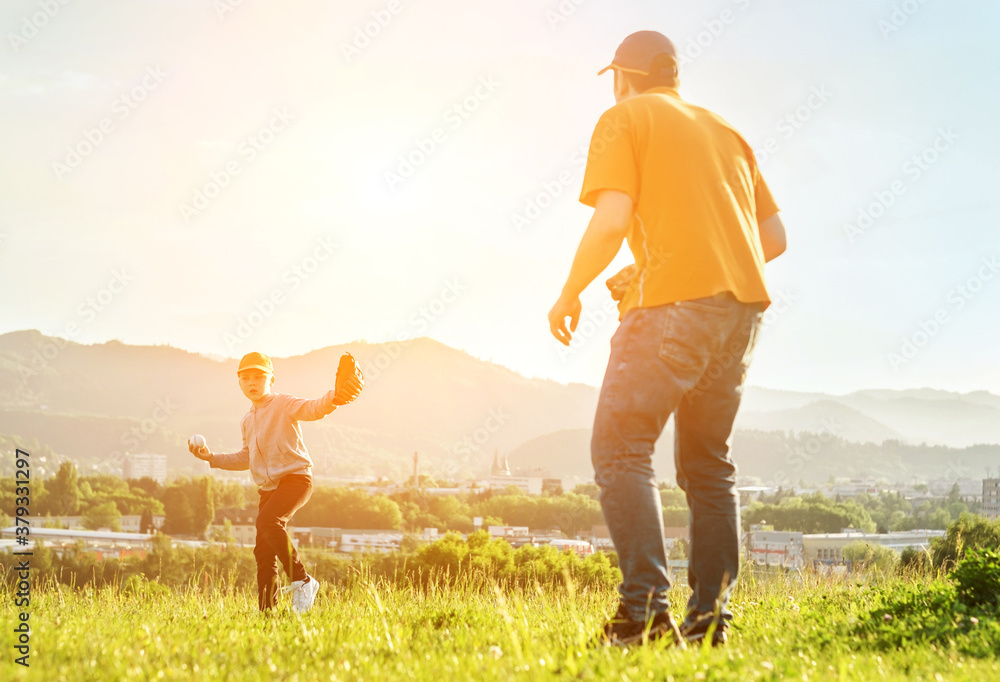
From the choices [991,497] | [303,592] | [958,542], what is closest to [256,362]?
[303,592]

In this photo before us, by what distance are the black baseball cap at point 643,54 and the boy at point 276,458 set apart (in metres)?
2.50

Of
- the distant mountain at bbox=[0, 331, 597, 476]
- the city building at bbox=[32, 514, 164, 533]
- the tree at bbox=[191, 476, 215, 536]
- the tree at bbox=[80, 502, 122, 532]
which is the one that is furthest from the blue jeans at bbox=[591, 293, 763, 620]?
the distant mountain at bbox=[0, 331, 597, 476]

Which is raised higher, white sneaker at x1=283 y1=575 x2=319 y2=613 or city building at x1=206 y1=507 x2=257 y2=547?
white sneaker at x1=283 y1=575 x2=319 y2=613

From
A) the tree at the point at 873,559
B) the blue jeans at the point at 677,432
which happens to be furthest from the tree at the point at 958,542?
the blue jeans at the point at 677,432

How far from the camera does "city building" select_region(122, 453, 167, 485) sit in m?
130

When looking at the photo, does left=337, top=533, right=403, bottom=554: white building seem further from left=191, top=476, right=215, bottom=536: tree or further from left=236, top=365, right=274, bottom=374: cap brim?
left=236, top=365, right=274, bottom=374: cap brim

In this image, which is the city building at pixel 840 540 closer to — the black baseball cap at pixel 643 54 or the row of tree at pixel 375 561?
the row of tree at pixel 375 561

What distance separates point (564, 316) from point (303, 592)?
272 centimetres

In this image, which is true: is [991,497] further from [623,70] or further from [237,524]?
[623,70]

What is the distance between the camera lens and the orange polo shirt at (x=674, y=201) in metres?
2.90

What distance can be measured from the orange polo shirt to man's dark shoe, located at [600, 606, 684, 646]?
43.0 inches

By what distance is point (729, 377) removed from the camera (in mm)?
3076

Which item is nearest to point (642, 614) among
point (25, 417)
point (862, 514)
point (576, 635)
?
point (576, 635)

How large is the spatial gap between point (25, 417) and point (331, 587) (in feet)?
599
